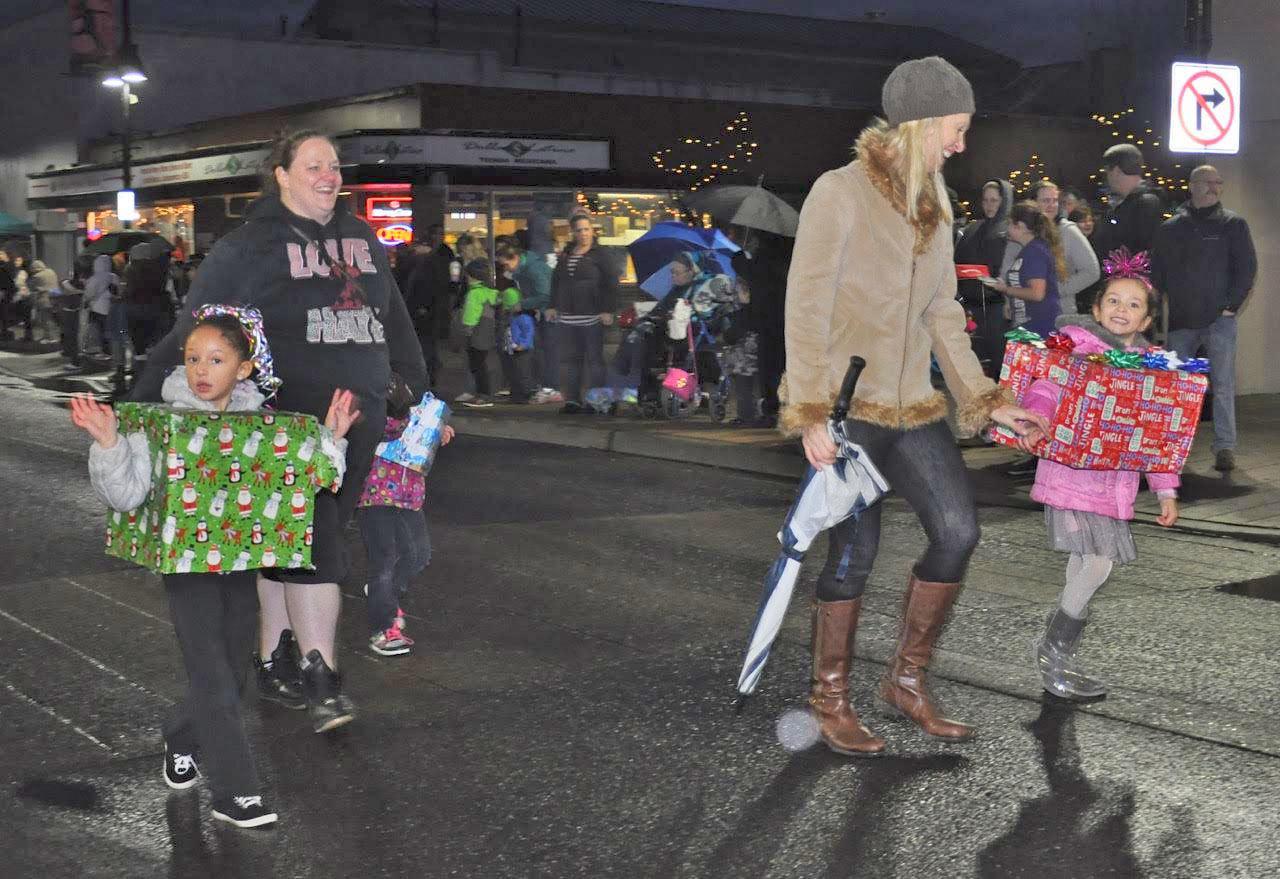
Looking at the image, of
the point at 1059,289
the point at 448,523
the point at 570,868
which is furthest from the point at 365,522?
the point at 1059,289

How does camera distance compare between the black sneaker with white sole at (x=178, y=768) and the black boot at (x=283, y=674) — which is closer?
the black sneaker with white sole at (x=178, y=768)

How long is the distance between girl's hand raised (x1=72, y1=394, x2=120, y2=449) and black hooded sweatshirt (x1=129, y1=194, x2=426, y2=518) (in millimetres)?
874

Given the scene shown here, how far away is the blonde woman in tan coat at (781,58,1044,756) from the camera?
5.09m

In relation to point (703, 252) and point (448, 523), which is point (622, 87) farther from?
point (448, 523)

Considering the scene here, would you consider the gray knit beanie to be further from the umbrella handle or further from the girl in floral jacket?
the girl in floral jacket

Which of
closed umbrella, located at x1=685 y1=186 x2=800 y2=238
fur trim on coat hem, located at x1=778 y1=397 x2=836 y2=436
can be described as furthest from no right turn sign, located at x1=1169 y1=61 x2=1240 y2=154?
fur trim on coat hem, located at x1=778 y1=397 x2=836 y2=436

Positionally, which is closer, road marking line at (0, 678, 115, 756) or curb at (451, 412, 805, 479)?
road marking line at (0, 678, 115, 756)

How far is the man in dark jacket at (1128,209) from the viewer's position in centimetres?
1200

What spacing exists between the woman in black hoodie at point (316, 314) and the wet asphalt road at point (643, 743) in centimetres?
43

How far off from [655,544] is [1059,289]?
398cm

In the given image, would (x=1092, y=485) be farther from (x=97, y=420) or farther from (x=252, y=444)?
(x=97, y=420)

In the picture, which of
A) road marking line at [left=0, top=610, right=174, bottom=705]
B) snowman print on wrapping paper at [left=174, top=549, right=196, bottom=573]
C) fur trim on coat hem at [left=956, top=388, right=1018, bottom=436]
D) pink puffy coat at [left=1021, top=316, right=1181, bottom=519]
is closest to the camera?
snowman print on wrapping paper at [left=174, top=549, right=196, bottom=573]

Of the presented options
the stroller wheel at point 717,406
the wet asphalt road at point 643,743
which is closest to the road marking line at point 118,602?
the wet asphalt road at point 643,743

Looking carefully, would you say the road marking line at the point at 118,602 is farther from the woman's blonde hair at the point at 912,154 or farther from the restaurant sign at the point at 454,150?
the restaurant sign at the point at 454,150
